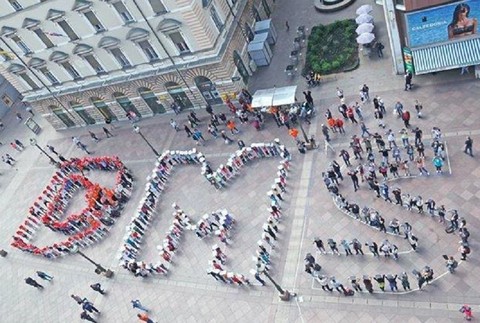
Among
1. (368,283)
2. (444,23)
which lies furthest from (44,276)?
(444,23)

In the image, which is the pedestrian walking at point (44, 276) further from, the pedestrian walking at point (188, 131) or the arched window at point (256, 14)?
the arched window at point (256, 14)

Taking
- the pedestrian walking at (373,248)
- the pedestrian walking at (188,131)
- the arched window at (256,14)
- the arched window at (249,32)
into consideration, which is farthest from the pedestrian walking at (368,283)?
the arched window at (256,14)

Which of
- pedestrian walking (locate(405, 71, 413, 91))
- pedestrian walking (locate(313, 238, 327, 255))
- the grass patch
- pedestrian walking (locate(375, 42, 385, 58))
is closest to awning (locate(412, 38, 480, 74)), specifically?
pedestrian walking (locate(405, 71, 413, 91))

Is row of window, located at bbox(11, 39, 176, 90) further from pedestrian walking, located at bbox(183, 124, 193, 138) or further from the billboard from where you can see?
the billboard

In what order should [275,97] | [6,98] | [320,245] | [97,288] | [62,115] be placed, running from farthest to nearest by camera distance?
1. [6,98]
2. [62,115]
3. [275,97]
4. [97,288]
5. [320,245]

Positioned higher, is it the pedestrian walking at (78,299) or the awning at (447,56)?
the awning at (447,56)

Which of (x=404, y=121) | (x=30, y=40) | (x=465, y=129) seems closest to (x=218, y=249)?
(x=404, y=121)

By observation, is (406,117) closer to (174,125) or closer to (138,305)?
(174,125)
